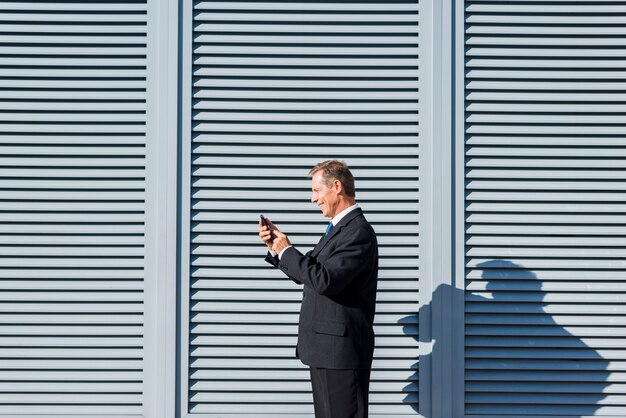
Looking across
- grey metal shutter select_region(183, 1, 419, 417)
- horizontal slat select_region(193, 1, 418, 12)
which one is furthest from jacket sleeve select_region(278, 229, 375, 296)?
horizontal slat select_region(193, 1, 418, 12)

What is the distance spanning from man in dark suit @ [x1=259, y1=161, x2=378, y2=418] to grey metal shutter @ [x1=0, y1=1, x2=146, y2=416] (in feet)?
4.00

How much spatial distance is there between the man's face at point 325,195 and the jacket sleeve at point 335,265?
20 centimetres

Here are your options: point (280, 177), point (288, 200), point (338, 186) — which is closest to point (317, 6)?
point (280, 177)

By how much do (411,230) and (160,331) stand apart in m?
→ 1.62

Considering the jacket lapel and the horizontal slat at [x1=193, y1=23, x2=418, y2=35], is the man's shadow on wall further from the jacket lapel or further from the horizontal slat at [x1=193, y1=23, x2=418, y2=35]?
the horizontal slat at [x1=193, y1=23, x2=418, y2=35]

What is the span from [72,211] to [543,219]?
112 inches

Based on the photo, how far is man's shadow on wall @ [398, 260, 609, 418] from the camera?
3.49 m

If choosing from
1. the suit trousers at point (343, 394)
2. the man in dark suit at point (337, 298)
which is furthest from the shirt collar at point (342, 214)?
the suit trousers at point (343, 394)

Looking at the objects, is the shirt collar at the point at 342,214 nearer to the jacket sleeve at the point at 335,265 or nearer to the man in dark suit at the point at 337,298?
the man in dark suit at the point at 337,298

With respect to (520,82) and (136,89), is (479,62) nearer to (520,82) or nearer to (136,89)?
(520,82)

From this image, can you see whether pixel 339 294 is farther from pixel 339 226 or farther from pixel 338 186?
pixel 338 186

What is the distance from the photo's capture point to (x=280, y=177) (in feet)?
11.6

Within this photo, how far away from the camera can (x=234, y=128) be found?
3502 mm

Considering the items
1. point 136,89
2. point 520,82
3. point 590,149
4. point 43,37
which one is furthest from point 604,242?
point 43,37
